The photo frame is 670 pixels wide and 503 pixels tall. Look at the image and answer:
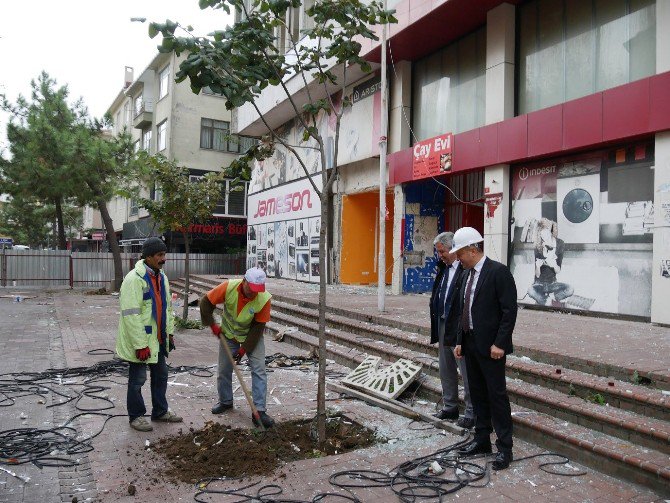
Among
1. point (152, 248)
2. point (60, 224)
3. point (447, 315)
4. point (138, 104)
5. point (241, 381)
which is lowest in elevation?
point (241, 381)

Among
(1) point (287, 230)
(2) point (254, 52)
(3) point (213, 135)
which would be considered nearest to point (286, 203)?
(1) point (287, 230)

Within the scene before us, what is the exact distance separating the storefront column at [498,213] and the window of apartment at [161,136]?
76.2 ft

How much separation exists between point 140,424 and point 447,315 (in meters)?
3.17

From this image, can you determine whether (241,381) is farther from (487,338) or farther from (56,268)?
(56,268)

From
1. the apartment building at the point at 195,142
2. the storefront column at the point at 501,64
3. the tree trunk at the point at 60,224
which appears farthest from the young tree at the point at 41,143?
the storefront column at the point at 501,64

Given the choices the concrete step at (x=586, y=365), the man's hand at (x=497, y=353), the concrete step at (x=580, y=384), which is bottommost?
the concrete step at (x=580, y=384)

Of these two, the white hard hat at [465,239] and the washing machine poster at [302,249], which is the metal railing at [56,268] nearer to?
the washing machine poster at [302,249]

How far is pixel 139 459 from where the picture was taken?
4457mm

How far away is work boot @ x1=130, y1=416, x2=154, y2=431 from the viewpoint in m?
5.12

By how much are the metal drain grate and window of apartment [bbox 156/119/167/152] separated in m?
26.4

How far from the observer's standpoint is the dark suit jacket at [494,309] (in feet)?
13.9

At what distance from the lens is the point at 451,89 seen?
524 inches

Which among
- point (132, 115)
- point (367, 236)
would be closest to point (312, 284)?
point (367, 236)

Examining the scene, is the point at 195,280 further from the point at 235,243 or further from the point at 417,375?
the point at 417,375
